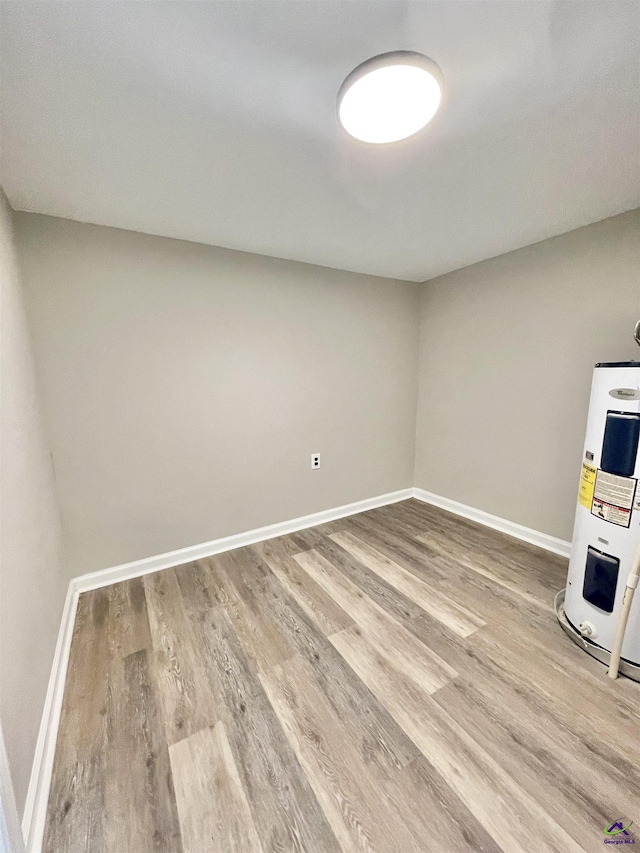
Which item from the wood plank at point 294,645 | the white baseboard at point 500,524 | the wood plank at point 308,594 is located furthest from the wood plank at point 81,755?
the white baseboard at point 500,524

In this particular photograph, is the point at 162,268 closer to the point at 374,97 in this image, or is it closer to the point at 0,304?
the point at 0,304

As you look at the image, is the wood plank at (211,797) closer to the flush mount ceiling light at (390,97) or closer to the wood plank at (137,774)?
the wood plank at (137,774)

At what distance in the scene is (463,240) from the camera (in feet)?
7.19

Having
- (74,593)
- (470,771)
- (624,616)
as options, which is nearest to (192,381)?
(74,593)

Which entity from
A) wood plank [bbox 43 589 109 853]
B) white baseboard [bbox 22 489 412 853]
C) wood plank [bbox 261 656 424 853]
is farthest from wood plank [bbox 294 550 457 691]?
wood plank [bbox 43 589 109 853]

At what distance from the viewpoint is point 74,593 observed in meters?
1.96

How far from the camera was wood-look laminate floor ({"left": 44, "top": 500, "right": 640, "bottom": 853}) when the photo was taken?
96 cm

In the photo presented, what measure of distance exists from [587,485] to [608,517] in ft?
0.55

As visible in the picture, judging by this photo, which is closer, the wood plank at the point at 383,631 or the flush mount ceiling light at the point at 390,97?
the flush mount ceiling light at the point at 390,97

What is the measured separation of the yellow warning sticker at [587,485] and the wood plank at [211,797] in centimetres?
184

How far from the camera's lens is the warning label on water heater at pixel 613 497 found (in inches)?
55.9

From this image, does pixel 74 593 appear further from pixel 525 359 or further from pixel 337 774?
pixel 525 359

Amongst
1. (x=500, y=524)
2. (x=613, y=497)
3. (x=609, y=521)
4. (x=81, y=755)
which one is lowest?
(x=81, y=755)

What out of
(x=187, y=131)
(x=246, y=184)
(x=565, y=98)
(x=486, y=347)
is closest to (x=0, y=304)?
(x=187, y=131)
